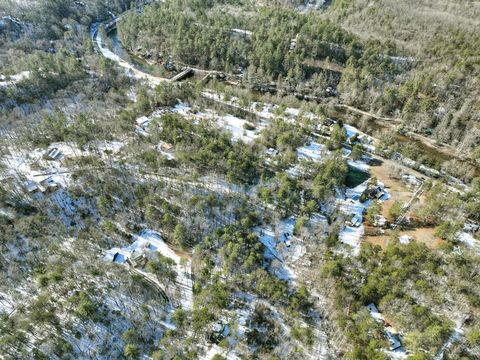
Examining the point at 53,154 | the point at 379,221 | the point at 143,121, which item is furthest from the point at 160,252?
the point at 379,221

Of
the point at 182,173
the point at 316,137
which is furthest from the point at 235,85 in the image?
the point at 182,173

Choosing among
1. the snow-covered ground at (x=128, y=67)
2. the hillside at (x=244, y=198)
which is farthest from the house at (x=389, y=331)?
the snow-covered ground at (x=128, y=67)

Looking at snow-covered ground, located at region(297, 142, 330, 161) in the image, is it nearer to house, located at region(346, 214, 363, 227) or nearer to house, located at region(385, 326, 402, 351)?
house, located at region(346, 214, 363, 227)

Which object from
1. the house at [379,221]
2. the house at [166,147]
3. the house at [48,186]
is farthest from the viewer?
the house at [166,147]

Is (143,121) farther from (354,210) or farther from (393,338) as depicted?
(393,338)

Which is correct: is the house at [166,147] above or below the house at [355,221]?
above

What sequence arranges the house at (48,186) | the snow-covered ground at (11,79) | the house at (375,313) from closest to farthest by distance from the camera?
the house at (375,313), the house at (48,186), the snow-covered ground at (11,79)

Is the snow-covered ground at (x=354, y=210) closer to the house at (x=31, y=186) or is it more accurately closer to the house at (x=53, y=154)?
the house at (x=31, y=186)

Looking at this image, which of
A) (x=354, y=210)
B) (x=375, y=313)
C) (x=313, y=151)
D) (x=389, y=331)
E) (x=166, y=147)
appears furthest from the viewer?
(x=313, y=151)

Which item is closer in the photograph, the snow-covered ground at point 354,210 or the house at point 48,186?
the snow-covered ground at point 354,210

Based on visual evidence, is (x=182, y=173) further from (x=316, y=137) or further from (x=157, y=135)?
(x=316, y=137)

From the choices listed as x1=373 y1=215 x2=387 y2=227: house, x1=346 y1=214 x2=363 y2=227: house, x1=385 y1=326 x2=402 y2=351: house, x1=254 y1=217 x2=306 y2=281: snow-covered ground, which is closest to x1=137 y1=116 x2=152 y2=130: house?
x1=254 y1=217 x2=306 y2=281: snow-covered ground

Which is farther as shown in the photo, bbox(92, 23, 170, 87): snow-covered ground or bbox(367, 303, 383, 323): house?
bbox(92, 23, 170, 87): snow-covered ground
